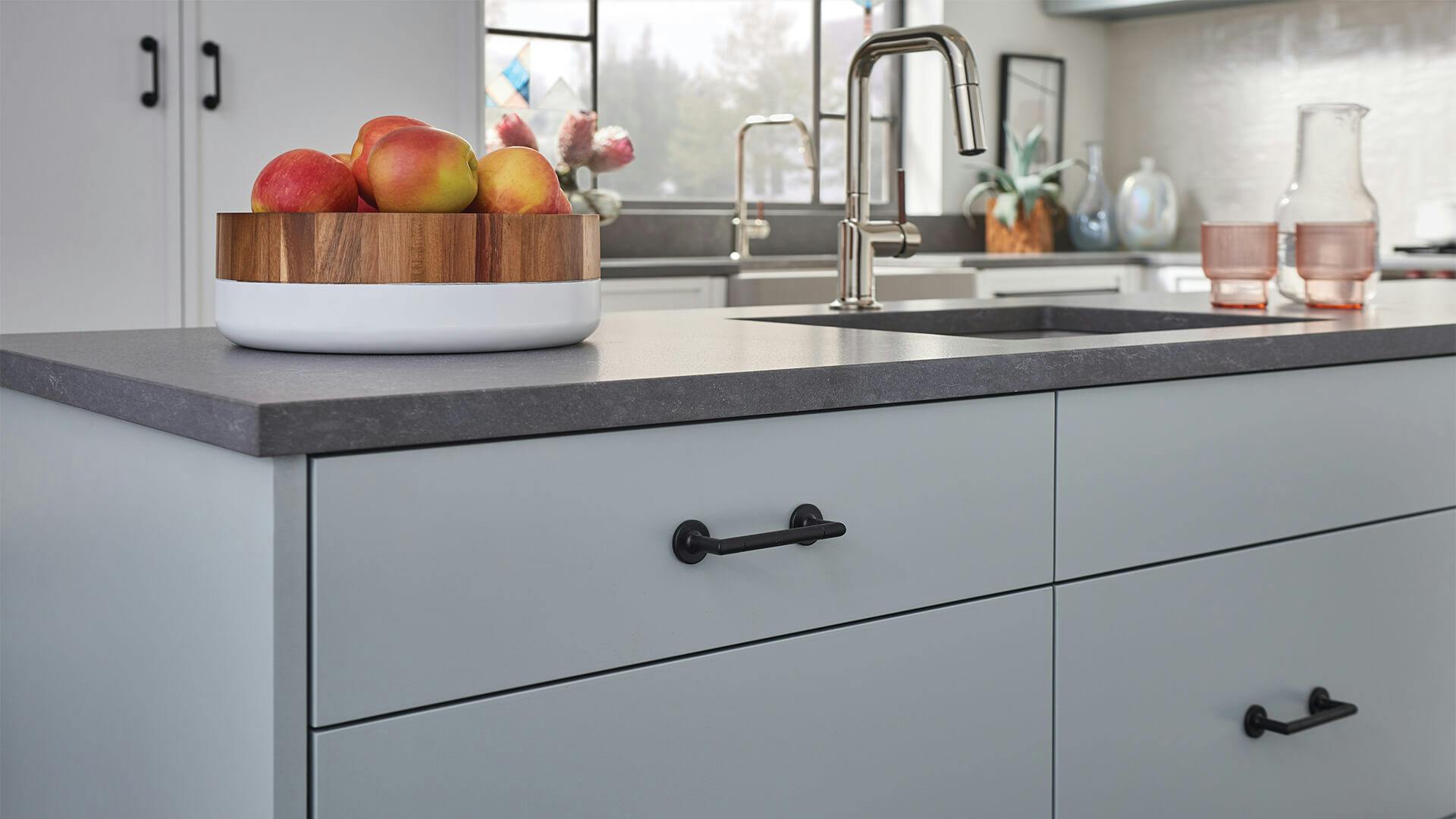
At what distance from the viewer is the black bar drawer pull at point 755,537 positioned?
0.93m

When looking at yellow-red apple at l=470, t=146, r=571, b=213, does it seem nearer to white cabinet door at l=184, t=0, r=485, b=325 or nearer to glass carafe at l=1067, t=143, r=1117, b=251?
white cabinet door at l=184, t=0, r=485, b=325

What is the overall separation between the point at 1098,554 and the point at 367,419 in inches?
26.1

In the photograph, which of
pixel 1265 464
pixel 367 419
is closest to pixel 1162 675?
pixel 1265 464

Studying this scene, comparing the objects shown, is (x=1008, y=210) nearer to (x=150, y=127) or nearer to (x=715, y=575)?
(x=150, y=127)

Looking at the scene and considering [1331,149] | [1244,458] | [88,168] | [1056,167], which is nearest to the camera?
[1244,458]

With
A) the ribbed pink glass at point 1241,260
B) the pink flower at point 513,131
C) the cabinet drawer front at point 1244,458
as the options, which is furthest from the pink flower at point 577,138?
the cabinet drawer front at point 1244,458

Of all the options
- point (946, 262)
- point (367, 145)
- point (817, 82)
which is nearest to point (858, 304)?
point (367, 145)

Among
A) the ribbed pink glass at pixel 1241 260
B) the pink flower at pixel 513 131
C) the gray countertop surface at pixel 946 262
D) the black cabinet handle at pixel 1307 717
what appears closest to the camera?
the black cabinet handle at pixel 1307 717

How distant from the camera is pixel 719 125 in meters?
4.62

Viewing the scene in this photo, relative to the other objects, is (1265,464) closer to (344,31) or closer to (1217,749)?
(1217,749)

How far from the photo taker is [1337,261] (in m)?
1.74

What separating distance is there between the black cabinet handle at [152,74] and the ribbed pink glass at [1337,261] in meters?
2.12

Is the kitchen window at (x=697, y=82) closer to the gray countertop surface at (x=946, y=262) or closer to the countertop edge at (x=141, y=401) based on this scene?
the gray countertop surface at (x=946, y=262)

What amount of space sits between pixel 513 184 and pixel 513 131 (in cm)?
244
